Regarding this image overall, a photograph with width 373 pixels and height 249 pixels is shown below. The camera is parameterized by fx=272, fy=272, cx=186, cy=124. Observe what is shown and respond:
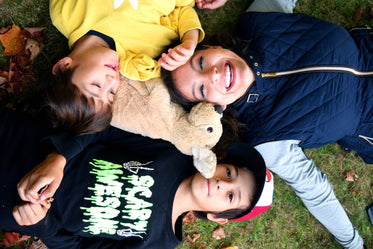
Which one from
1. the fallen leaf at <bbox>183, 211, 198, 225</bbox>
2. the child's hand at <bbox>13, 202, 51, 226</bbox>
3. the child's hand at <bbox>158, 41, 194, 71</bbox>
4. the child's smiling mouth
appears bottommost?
the fallen leaf at <bbox>183, 211, 198, 225</bbox>

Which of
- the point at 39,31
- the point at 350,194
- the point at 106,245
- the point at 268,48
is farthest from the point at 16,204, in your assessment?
the point at 350,194

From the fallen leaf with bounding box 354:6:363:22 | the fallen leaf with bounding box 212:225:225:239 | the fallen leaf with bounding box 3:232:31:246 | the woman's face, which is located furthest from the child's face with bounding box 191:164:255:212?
the fallen leaf with bounding box 354:6:363:22

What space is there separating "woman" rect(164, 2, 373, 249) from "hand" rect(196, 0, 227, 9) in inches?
13.5

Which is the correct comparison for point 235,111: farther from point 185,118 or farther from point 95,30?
point 95,30

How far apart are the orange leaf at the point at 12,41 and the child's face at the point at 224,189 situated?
240 centimetres

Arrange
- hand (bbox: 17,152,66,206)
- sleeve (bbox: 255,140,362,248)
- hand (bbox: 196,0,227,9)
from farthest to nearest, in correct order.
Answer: hand (bbox: 196,0,227,9) → sleeve (bbox: 255,140,362,248) → hand (bbox: 17,152,66,206)

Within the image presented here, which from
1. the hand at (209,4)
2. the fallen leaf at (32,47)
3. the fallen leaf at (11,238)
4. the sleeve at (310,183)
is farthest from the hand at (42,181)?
the hand at (209,4)

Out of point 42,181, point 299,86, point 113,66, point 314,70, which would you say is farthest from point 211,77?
point 42,181

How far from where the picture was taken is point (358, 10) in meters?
3.56

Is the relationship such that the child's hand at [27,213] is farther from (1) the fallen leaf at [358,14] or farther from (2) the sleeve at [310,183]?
(1) the fallen leaf at [358,14]

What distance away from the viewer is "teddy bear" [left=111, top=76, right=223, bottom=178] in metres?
2.43

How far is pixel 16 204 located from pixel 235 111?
2276 mm

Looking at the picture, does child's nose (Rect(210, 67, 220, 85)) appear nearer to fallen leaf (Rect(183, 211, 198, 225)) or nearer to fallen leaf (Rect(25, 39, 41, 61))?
fallen leaf (Rect(183, 211, 198, 225))

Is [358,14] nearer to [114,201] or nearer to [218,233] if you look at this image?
[218,233]
